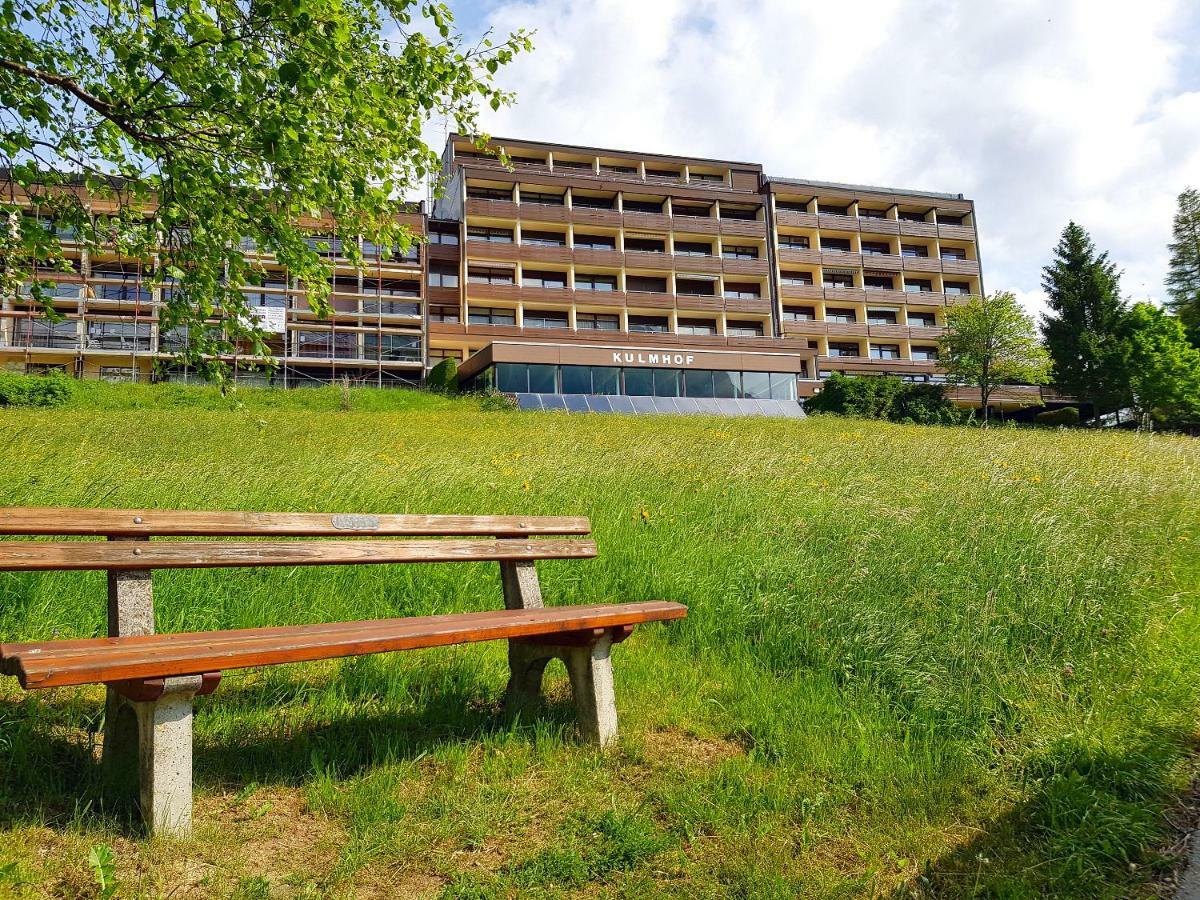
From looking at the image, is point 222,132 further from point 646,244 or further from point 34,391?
point 646,244

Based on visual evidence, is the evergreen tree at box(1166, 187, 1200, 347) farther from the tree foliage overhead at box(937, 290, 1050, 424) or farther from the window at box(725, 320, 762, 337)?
the window at box(725, 320, 762, 337)

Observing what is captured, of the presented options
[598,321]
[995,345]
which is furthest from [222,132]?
[598,321]

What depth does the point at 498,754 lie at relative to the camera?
327cm

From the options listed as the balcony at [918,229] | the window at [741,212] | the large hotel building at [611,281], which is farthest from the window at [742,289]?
the balcony at [918,229]

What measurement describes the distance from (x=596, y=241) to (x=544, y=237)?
345cm

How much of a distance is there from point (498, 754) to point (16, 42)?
17.0 ft

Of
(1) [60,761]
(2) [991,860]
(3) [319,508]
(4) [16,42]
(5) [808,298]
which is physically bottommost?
(2) [991,860]

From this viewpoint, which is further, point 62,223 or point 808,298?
point 808,298

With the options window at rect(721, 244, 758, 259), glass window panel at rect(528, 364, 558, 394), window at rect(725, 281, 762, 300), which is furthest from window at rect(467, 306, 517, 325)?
glass window panel at rect(528, 364, 558, 394)

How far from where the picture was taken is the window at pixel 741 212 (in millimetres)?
53125

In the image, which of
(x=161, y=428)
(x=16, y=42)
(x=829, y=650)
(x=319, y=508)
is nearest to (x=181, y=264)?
(x=16, y=42)

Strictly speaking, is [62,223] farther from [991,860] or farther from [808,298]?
[808,298]

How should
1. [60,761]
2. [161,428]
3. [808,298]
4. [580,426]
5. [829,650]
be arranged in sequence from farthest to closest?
1. [808,298]
2. [580,426]
3. [161,428]
4. [829,650]
5. [60,761]

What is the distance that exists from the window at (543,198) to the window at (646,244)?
4.95 m
